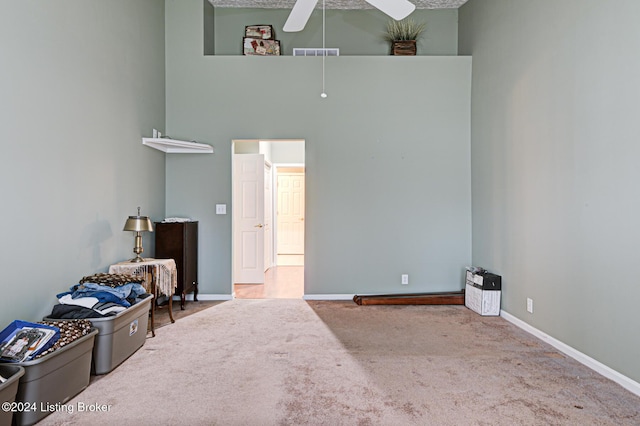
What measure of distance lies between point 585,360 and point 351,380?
1767mm

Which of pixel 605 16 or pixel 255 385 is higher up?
pixel 605 16

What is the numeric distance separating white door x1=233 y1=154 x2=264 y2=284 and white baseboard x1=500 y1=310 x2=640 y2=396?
11.7 ft

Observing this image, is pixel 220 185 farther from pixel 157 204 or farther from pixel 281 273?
pixel 281 273

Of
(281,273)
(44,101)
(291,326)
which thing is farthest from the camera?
(281,273)

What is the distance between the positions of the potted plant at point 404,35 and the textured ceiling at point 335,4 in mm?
295

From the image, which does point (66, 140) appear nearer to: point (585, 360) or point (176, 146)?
point (176, 146)

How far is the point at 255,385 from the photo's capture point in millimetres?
2355

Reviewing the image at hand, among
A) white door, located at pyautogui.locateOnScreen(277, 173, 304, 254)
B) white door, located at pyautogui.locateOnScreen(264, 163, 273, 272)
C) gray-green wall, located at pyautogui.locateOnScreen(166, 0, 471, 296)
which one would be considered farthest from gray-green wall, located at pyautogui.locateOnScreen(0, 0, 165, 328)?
white door, located at pyautogui.locateOnScreen(277, 173, 304, 254)

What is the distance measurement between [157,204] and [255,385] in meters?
2.83

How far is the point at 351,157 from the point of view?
464cm

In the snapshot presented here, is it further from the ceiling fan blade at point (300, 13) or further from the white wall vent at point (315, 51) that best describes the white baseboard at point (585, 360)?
the white wall vent at point (315, 51)

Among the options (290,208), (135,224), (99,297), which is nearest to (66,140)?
(135,224)

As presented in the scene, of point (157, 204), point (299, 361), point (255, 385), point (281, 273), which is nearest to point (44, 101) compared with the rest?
point (157, 204)

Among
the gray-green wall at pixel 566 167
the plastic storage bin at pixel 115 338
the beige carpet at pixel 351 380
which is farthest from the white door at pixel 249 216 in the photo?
the gray-green wall at pixel 566 167
